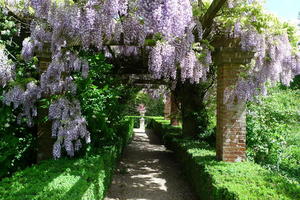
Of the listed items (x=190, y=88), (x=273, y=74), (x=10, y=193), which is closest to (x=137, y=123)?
(x=190, y=88)

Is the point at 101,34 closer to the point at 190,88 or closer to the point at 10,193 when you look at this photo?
the point at 10,193

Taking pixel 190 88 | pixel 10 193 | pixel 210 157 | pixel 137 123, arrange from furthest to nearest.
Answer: pixel 137 123 < pixel 190 88 < pixel 210 157 < pixel 10 193

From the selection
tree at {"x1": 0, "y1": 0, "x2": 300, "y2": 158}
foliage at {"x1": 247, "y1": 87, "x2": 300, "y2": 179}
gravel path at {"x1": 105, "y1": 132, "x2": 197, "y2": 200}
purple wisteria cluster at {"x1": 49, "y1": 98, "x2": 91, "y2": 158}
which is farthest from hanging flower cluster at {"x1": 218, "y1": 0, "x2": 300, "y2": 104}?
purple wisteria cluster at {"x1": 49, "y1": 98, "x2": 91, "y2": 158}

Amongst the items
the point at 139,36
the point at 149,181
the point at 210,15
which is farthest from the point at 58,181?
the point at 149,181

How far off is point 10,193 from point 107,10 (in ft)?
8.48

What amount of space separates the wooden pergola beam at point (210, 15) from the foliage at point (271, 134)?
2.53m

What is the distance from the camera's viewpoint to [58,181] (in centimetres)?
340

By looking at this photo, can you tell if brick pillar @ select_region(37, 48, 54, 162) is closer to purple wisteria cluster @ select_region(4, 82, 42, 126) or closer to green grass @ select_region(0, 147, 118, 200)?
purple wisteria cluster @ select_region(4, 82, 42, 126)

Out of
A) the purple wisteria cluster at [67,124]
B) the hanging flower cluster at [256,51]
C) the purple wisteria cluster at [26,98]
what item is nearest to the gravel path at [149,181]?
the purple wisteria cluster at [67,124]

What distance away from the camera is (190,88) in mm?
8555

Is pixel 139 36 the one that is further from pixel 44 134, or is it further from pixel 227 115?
pixel 44 134

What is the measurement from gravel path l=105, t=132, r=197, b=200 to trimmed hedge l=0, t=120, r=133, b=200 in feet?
4.35

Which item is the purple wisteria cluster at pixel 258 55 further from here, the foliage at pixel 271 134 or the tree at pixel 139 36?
the foliage at pixel 271 134

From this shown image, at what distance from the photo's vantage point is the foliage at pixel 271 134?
6.46m
